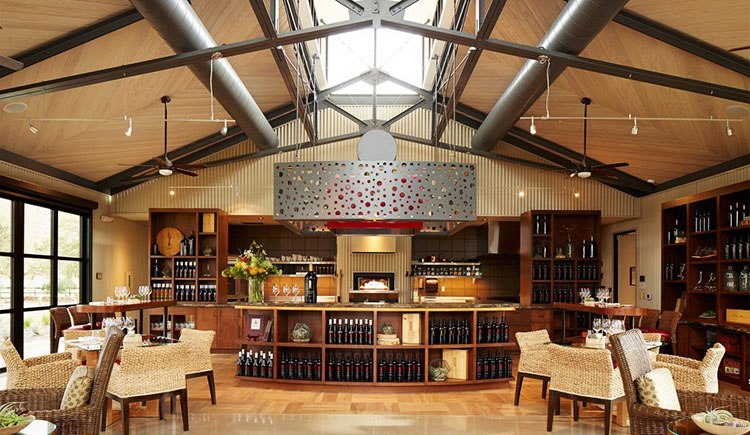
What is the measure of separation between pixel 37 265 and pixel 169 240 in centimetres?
257

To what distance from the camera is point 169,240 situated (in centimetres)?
1232

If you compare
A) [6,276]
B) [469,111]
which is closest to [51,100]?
[6,276]

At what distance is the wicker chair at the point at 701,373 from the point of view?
4.98 metres

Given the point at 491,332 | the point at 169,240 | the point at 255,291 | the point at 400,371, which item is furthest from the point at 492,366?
the point at 169,240

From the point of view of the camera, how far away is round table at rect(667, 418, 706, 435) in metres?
3.09

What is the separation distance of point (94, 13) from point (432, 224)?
4.32 m

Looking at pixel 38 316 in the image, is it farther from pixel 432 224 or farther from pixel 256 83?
pixel 432 224

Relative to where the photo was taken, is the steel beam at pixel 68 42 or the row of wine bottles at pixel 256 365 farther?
the row of wine bottles at pixel 256 365

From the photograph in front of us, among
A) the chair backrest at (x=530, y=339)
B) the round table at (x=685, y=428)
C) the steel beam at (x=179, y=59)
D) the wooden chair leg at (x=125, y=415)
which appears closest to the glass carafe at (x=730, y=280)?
the chair backrest at (x=530, y=339)

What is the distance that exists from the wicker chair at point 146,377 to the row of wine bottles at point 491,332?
3.68 meters

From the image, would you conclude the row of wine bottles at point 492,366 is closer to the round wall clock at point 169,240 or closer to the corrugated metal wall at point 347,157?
the corrugated metal wall at point 347,157

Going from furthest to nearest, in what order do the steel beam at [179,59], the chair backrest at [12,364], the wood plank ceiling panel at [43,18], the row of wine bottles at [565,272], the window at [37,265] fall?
1. the row of wine bottles at [565,272]
2. the window at [37,265]
3. the steel beam at [179,59]
4. the wood plank ceiling panel at [43,18]
5. the chair backrest at [12,364]

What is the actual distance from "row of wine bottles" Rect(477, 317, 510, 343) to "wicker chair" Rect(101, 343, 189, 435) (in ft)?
12.1

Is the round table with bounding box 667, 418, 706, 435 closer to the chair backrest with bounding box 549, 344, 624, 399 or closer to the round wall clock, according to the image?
the chair backrest with bounding box 549, 344, 624, 399
